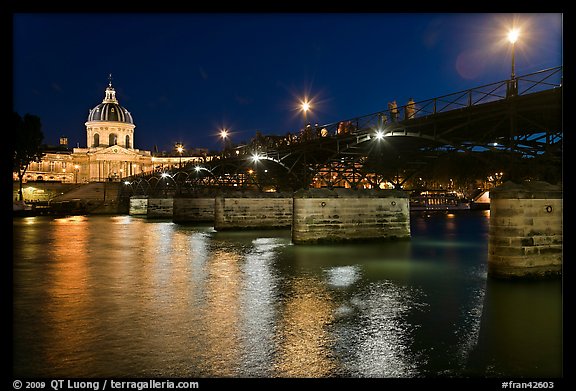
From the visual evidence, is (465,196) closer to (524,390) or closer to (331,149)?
(331,149)

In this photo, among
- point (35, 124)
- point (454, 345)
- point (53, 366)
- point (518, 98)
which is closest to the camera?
point (53, 366)

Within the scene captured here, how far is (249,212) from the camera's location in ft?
157

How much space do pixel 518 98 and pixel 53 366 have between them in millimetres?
19544

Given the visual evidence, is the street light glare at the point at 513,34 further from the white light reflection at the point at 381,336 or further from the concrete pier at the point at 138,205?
the concrete pier at the point at 138,205

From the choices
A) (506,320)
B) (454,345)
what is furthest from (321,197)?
(454,345)

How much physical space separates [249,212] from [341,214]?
625 inches

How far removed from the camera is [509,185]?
18.4 metres

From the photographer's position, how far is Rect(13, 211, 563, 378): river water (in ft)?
34.0

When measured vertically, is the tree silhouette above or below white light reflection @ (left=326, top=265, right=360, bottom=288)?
above

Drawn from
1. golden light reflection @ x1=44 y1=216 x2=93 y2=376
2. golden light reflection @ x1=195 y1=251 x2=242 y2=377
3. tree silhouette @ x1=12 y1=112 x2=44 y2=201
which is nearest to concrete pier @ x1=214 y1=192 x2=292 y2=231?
golden light reflection @ x1=44 y1=216 x2=93 y2=376

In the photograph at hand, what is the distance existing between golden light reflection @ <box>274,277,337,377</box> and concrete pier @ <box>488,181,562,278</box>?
6.85 meters

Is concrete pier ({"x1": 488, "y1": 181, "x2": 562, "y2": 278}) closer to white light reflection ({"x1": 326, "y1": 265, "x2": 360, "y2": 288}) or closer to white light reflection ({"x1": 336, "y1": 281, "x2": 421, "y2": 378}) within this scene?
white light reflection ({"x1": 336, "y1": 281, "x2": 421, "y2": 378})

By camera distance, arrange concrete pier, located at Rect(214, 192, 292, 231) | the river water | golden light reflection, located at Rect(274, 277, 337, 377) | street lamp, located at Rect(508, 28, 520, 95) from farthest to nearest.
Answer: concrete pier, located at Rect(214, 192, 292, 231) → street lamp, located at Rect(508, 28, 520, 95) → the river water → golden light reflection, located at Rect(274, 277, 337, 377)

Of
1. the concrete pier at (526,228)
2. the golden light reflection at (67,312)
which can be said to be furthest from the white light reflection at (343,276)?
the golden light reflection at (67,312)
